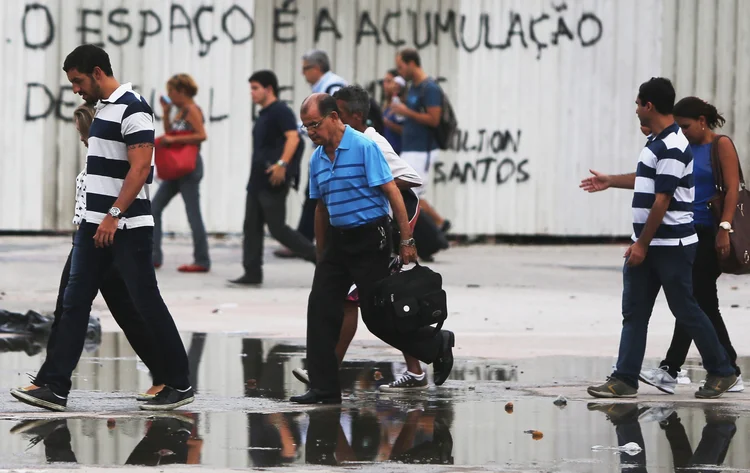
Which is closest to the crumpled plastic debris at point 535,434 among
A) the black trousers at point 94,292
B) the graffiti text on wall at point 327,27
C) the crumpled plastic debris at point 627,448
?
the crumpled plastic debris at point 627,448

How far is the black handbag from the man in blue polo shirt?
59 mm

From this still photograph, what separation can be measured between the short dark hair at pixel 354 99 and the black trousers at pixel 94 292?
1.35m

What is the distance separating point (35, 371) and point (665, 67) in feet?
34.2

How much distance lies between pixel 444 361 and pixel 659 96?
1749 mm

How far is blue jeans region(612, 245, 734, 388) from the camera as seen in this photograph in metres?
7.60

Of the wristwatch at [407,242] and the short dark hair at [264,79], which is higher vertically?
the short dark hair at [264,79]

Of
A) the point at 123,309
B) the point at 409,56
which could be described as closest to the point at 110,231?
the point at 123,309

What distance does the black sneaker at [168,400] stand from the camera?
7109 mm

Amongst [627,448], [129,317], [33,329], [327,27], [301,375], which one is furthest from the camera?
[327,27]

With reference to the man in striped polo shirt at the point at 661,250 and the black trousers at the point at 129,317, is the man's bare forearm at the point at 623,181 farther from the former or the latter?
the black trousers at the point at 129,317

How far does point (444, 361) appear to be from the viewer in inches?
310

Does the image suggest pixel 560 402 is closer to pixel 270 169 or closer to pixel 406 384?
pixel 406 384

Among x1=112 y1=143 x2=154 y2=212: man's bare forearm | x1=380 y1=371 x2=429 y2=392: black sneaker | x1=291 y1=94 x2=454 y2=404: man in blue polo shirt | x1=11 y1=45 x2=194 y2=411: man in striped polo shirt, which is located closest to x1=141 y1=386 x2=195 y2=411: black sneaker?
x1=11 y1=45 x2=194 y2=411: man in striped polo shirt

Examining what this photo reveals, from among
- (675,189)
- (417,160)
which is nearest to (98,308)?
(417,160)
